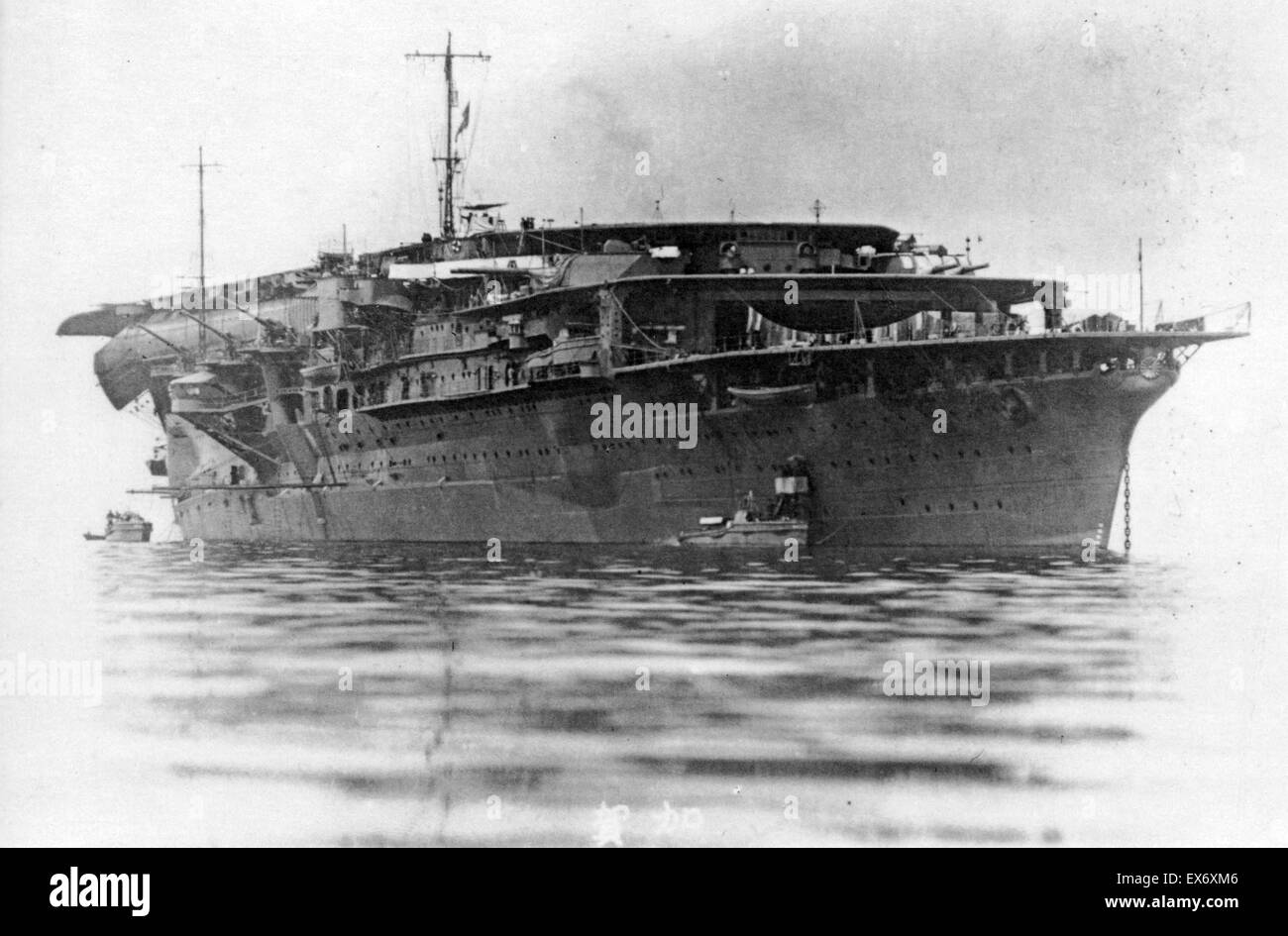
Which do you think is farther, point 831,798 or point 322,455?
point 322,455

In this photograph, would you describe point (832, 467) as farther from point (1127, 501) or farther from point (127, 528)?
point (127, 528)

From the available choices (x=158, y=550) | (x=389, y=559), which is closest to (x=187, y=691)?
(x=389, y=559)

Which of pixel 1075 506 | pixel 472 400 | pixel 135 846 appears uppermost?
pixel 472 400

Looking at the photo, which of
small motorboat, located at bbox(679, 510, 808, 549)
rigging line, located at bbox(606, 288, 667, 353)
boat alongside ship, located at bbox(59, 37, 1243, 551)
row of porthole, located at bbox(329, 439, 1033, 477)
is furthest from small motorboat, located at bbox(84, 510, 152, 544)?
small motorboat, located at bbox(679, 510, 808, 549)

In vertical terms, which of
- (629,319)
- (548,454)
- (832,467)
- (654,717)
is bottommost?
(654,717)

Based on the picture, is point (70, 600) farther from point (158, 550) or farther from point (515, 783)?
point (158, 550)

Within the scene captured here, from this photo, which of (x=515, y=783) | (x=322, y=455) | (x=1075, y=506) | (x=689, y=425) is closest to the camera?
(x=515, y=783)

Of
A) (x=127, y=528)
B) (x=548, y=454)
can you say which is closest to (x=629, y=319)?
(x=548, y=454)
